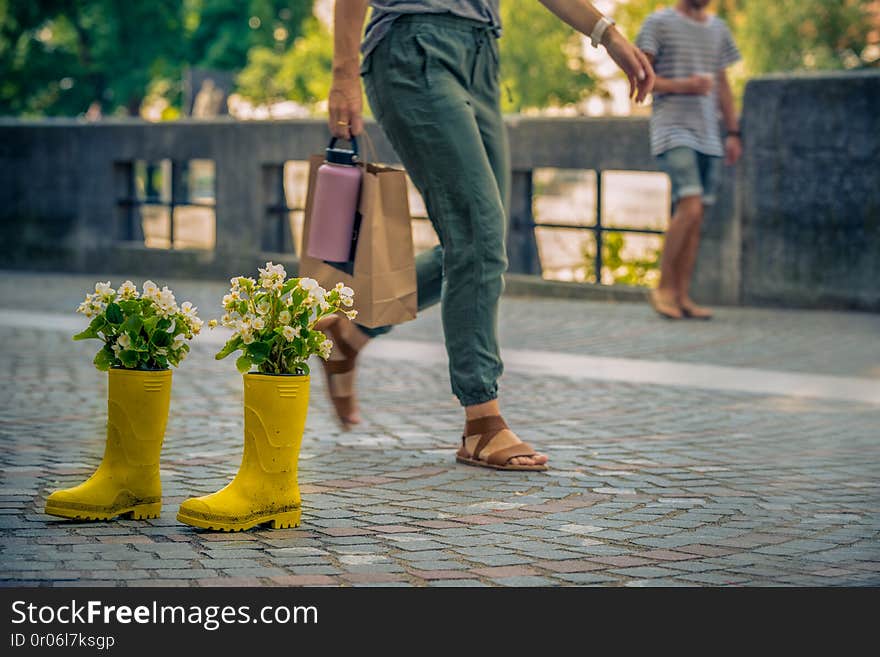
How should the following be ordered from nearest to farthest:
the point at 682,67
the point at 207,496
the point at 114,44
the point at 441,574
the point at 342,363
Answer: the point at 441,574
the point at 207,496
the point at 342,363
the point at 682,67
the point at 114,44

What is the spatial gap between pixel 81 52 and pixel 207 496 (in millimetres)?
45607

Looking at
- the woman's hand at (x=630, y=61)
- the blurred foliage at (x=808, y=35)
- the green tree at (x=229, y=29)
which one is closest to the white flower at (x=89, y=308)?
the woman's hand at (x=630, y=61)

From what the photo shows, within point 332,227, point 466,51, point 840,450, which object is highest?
point 466,51

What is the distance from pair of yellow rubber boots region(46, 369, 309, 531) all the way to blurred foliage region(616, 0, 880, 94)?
138 ft

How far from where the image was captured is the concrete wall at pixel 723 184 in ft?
34.8

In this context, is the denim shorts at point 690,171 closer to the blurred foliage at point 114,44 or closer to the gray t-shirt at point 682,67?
the gray t-shirt at point 682,67

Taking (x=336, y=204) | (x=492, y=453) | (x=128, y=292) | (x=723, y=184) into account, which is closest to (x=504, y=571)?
(x=128, y=292)

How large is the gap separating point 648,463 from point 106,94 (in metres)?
47.5

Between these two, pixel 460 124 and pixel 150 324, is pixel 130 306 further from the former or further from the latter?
pixel 460 124

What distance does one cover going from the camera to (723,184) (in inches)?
437

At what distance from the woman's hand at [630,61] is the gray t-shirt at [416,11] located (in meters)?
0.37
